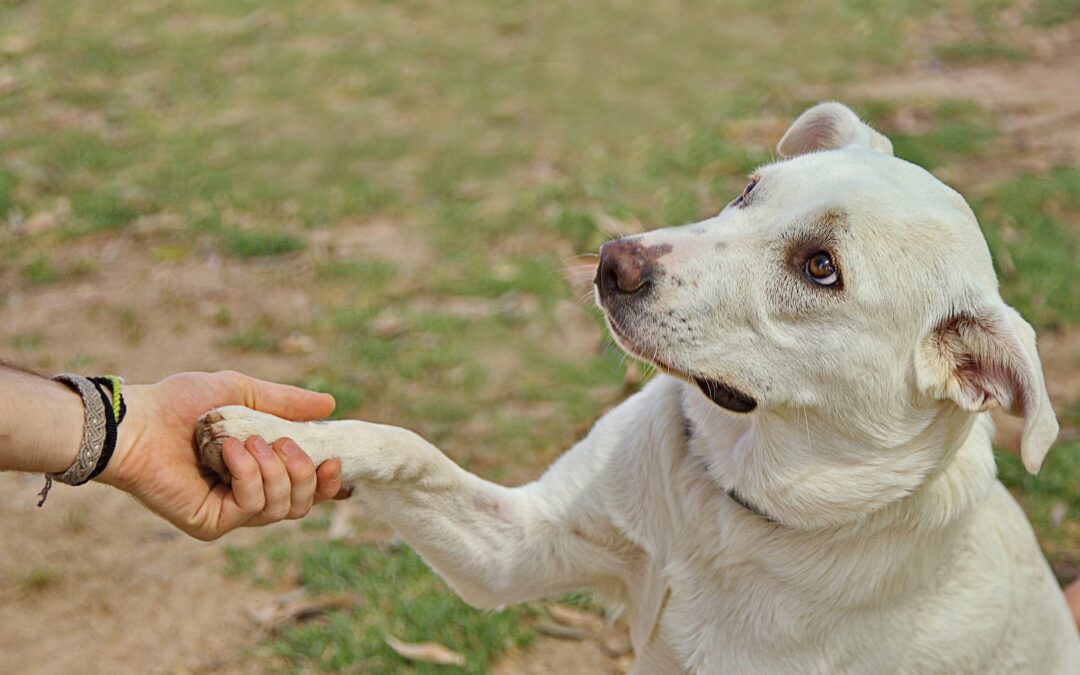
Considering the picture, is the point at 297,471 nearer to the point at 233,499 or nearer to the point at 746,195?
the point at 233,499

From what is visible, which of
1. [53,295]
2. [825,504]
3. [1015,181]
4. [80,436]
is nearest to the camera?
[80,436]

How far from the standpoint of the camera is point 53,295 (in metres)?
6.14

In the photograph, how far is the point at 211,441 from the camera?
2793 mm

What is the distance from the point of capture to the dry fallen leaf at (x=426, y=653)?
3941 mm

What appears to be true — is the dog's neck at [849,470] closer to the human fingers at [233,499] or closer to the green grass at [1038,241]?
the human fingers at [233,499]

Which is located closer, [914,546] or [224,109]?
[914,546]

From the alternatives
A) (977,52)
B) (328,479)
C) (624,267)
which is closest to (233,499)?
(328,479)

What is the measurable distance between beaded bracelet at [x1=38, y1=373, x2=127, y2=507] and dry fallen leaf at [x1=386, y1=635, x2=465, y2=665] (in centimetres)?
149

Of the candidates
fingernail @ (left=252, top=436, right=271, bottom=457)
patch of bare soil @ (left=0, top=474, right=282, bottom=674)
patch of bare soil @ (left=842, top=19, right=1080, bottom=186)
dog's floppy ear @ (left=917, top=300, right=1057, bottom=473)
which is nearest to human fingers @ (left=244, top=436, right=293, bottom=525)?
fingernail @ (left=252, top=436, right=271, bottom=457)

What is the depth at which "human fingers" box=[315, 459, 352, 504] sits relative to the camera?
2844 millimetres

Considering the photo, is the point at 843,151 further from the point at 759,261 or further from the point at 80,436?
the point at 80,436

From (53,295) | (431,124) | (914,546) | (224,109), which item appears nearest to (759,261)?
(914,546)

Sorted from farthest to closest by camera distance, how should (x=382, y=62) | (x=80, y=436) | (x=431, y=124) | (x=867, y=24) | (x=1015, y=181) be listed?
(x=867, y=24), (x=382, y=62), (x=431, y=124), (x=1015, y=181), (x=80, y=436)

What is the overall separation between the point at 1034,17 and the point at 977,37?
0.72 metres
